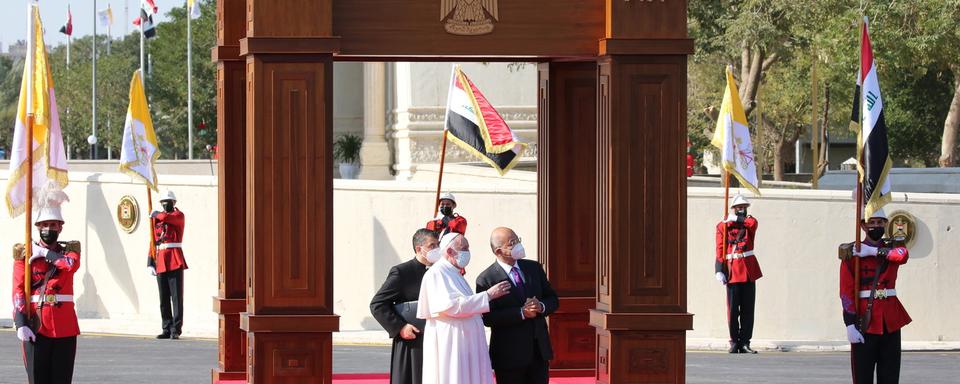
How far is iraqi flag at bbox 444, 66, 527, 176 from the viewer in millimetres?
19250

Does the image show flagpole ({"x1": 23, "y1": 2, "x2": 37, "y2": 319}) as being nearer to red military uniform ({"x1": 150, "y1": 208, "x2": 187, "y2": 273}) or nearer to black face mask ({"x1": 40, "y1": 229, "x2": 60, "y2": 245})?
black face mask ({"x1": 40, "y1": 229, "x2": 60, "y2": 245})

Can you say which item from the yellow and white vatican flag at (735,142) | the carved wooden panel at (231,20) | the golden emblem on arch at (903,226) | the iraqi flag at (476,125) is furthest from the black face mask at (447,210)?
the carved wooden panel at (231,20)

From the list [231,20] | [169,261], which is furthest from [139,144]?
[231,20]

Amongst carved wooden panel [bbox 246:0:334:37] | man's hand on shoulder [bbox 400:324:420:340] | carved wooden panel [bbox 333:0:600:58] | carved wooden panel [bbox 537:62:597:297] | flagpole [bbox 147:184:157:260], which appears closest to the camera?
carved wooden panel [bbox 246:0:334:37]

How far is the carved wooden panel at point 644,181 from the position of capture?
36.7 ft

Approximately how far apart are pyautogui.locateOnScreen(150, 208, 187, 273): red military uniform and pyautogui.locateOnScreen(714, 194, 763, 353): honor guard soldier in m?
6.59

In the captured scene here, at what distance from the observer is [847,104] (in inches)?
1895

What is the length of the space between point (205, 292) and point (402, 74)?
13.1m

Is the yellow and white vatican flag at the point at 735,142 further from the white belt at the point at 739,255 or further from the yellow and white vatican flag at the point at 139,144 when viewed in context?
the yellow and white vatican flag at the point at 139,144

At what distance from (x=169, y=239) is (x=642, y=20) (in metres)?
12.0

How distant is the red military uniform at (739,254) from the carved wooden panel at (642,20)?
9.33m

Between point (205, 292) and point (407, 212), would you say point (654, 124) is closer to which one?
point (407, 212)

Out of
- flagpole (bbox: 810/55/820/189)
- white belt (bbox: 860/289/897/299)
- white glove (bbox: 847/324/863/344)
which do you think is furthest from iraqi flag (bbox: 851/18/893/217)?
flagpole (bbox: 810/55/820/189)

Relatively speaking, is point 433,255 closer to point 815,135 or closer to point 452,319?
point 452,319
